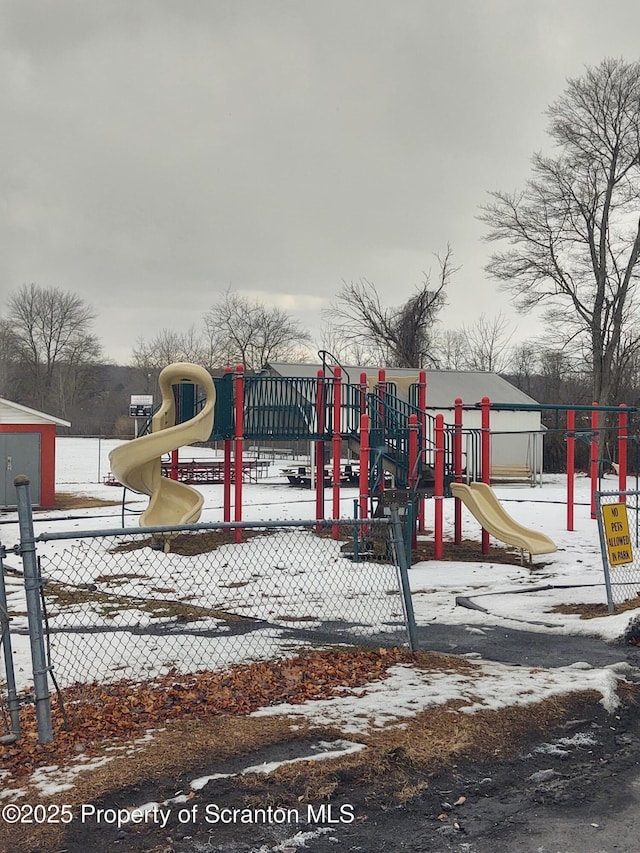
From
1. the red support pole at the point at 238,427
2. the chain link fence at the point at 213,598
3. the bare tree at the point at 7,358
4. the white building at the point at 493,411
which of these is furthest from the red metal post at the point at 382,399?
the bare tree at the point at 7,358

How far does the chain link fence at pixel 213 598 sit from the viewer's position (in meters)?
6.88

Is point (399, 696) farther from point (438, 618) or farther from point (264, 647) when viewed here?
point (438, 618)

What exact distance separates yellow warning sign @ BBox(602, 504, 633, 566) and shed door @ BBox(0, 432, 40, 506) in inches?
664

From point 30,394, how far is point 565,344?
40.3 m

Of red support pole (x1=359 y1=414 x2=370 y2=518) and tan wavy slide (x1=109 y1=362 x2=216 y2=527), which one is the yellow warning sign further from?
tan wavy slide (x1=109 y1=362 x2=216 y2=527)

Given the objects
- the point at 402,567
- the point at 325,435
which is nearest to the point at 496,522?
the point at 325,435

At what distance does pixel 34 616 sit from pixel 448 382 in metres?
36.0

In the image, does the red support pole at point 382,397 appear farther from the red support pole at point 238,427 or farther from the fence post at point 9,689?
the fence post at point 9,689

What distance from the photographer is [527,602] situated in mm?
9734

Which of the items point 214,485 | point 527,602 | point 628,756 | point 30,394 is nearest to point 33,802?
point 628,756

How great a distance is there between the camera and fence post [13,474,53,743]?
4.61m

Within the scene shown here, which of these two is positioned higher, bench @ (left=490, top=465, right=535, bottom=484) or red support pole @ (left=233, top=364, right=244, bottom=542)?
red support pole @ (left=233, top=364, right=244, bottom=542)

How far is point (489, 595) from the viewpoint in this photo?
33.6ft

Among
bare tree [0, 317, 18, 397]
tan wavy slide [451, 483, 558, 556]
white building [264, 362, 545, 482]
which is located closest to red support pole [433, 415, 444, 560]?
tan wavy slide [451, 483, 558, 556]
